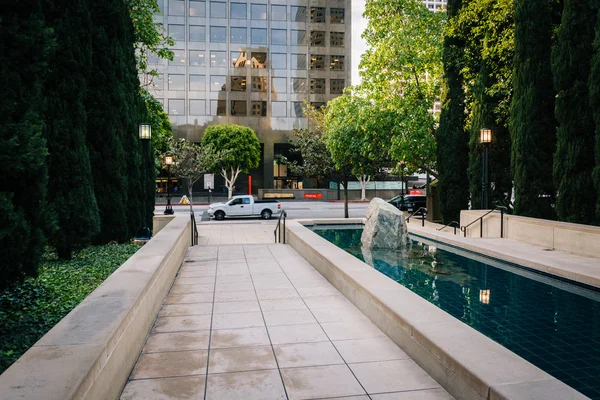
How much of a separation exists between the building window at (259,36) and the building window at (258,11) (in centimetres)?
164

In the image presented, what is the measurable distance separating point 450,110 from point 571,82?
23.9ft

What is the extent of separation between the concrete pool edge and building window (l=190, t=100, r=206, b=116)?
161 ft

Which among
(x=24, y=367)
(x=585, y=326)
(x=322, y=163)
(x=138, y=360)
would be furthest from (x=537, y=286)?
(x=322, y=163)

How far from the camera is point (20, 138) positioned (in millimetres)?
5160

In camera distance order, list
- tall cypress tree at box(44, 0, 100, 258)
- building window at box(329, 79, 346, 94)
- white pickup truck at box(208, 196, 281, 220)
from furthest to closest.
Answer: building window at box(329, 79, 346, 94)
white pickup truck at box(208, 196, 281, 220)
tall cypress tree at box(44, 0, 100, 258)

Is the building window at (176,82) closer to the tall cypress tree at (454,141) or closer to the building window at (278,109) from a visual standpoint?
the building window at (278,109)

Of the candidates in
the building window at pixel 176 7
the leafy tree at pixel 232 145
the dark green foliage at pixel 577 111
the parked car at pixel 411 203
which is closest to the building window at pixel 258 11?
the building window at pixel 176 7

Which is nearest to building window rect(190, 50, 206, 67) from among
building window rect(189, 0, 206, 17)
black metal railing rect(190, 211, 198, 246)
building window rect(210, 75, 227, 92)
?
building window rect(210, 75, 227, 92)

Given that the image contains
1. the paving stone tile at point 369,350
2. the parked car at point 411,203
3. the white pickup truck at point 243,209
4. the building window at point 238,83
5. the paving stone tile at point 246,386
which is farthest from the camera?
the building window at point 238,83

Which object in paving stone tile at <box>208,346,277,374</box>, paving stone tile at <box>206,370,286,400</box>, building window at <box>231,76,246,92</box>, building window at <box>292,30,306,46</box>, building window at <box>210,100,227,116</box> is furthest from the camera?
building window at <box>292,30,306,46</box>

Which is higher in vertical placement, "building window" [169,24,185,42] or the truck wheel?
"building window" [169,24,185,42]

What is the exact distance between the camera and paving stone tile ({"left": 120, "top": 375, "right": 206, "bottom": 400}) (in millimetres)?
4000

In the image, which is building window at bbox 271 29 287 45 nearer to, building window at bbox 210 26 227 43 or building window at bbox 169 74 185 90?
building window at bbox 210 26 227 43

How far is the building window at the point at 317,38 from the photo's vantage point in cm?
5616
